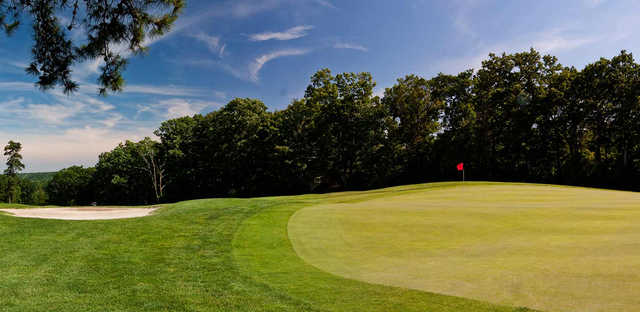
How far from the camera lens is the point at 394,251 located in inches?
241

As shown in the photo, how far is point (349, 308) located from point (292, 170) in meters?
35.4

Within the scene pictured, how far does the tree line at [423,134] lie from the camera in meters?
31.8

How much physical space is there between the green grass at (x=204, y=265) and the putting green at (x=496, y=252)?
0.09 meters

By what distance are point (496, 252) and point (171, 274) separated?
20.3 ft

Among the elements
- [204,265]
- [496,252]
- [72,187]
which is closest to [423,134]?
[496,252]

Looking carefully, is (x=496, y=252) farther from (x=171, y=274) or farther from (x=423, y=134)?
(x=423, y=134)

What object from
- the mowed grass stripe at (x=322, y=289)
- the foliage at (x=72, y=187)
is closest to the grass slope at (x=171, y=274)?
the mowed grass stripe at (x=322, y=289)

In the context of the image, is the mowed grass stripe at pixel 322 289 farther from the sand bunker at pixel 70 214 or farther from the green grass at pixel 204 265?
the sand bunker at pixel 70 214

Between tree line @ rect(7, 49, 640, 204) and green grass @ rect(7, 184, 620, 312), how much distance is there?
29.3 m

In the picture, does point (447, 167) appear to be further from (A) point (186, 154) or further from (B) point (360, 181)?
(A) point (186, 154)

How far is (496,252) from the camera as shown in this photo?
5715 mm

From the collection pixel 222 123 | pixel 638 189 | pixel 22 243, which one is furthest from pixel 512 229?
pixel 222 123

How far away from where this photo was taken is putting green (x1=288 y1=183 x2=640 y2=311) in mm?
3883

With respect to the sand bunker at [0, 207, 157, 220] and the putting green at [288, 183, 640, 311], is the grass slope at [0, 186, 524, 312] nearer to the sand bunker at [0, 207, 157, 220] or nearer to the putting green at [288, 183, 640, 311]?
the putting green at [288, 183, 640, 311]
